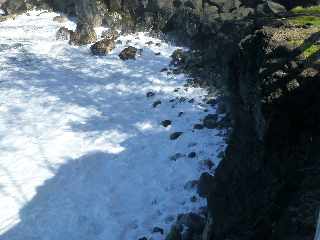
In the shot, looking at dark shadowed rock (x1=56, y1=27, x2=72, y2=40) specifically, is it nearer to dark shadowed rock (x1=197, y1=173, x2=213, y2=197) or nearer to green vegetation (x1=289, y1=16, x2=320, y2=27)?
dark shadowed rock (x1=197, y1=173, x2=213, y2=197)

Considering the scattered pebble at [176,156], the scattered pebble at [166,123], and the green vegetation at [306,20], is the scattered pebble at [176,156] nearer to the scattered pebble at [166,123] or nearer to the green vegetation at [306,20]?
the scattered pebble at [166,123]

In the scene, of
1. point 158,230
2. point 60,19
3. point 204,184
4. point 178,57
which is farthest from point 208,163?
point 60,19

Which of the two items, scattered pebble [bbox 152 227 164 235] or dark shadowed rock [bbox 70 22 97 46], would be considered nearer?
scattered pebble [bbox 152 227 164 235]

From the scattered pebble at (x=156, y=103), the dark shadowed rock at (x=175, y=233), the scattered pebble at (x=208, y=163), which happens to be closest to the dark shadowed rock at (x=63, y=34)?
the scattered pebble at (x=156, y=103)

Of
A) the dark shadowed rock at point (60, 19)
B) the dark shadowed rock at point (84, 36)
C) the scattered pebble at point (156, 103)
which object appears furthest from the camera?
the dark shadowed rock at point (60, 19)

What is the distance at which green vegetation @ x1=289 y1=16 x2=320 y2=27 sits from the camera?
7971 mm

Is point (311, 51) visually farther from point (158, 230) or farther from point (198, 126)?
point (198, 126)

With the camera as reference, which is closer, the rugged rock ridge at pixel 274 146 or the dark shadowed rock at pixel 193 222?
the rugged rock ridge at pixel 274 146

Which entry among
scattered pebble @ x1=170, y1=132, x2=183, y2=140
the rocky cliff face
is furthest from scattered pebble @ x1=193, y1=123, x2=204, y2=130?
the rocky cliff face

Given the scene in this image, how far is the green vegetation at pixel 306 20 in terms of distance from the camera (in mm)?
7971

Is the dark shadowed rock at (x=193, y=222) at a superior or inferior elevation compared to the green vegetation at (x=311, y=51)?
inferior

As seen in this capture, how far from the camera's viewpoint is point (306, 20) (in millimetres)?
8164

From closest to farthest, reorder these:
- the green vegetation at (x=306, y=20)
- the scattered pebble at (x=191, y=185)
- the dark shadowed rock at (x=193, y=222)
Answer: the green vegetation at (x=306, y=20), the dark shadowed rock at (x=193, y=222), the scattered pebble at (x=191, y=185)

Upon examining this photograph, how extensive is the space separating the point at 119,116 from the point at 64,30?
7153mm
